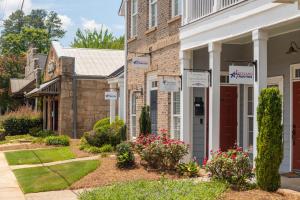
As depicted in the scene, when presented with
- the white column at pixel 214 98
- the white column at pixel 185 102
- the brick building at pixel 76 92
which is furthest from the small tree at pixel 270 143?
the brick building at pixel 76 92

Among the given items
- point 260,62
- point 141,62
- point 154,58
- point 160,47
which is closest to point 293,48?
point 260,62

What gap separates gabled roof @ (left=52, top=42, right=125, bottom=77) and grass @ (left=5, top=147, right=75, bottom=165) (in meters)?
9.12

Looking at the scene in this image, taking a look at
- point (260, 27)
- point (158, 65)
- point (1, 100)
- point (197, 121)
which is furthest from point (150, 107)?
point (1, 100)

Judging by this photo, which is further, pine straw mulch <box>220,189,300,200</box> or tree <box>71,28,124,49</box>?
tree <box>71,28,124,49</box>

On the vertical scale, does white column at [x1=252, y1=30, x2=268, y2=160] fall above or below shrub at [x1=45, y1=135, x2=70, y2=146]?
above

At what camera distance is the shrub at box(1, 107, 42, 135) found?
30.0 metres

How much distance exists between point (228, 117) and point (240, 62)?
229 centimetres

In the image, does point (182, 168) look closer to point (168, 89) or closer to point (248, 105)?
point (168, 89)

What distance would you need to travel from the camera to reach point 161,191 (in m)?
8.85

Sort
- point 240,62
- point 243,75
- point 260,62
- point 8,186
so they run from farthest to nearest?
point 240,62, point 8,186, point 243,75, point 260,62

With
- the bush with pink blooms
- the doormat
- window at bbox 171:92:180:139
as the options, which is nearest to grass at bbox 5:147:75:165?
window at bbox 171:92:180:139

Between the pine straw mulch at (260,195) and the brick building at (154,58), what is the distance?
5.20 metres

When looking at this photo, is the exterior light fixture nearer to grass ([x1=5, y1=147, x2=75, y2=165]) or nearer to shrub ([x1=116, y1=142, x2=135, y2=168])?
shrub ([x1=116, y1=142, x2=135, y2=168])

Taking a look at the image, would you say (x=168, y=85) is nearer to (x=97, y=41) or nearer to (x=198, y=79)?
(x=198, y=79)
